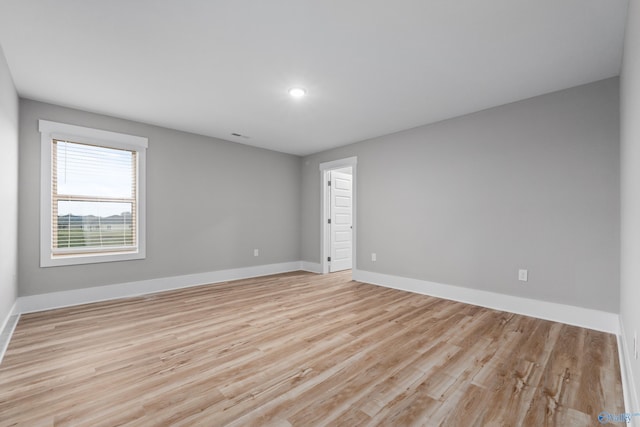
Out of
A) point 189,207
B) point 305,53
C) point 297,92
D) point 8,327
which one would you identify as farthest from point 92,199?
point 305,53

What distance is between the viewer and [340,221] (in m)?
5.95

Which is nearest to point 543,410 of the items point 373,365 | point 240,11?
point 373,365

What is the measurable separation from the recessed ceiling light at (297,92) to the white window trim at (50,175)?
2.38 metres

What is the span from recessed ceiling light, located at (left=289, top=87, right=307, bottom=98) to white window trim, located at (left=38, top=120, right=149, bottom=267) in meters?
2.38

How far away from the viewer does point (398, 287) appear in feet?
14.5

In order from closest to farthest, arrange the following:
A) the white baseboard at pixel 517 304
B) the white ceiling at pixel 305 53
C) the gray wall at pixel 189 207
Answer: the white ceiling at pixel 305 53
the white baseboard at pixel 517 304
the gray wall at pixel 189 207

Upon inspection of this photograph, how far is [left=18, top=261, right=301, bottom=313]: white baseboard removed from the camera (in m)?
3.35

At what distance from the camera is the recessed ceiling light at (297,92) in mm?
3050

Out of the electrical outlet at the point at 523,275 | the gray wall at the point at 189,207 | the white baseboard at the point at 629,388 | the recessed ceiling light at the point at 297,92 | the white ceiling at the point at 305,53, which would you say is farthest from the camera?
the gray wall at the point at 189,207

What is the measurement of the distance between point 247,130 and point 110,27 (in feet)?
7.88

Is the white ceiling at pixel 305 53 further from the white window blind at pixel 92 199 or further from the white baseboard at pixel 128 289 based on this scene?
the white baseboard at pixel 128 289

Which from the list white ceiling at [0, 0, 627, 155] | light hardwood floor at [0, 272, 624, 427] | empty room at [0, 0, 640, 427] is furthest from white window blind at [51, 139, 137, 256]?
light hardwood floor at [0, 272, 624, 427]

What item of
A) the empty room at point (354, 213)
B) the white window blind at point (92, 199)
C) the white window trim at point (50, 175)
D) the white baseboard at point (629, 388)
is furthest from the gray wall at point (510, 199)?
the white window blind at point (92, 199)

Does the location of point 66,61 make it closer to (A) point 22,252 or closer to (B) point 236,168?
(A) point 22,252
